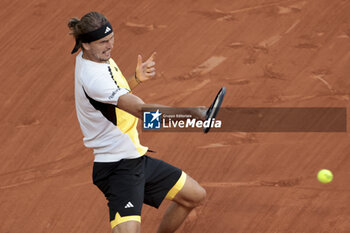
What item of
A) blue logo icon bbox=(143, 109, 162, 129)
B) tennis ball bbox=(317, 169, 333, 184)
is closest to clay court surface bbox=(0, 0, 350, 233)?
tennis ball bbox=(317, 169, 333, 184)

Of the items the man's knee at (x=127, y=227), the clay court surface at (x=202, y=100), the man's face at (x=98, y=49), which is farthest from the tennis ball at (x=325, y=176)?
the man's face at (x=98, y=49)

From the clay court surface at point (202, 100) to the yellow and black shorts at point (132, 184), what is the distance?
1085 mm

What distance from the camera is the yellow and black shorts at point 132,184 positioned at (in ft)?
17.1

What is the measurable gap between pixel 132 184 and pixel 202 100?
2.84 metres

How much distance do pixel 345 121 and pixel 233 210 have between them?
1.86 m

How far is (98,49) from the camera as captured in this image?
5137mm

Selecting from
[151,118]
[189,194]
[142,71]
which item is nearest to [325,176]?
[189,194]

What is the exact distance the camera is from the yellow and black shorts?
5.21 meters

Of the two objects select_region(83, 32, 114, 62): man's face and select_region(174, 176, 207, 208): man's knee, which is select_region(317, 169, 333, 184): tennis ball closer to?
select_region(174, 176, 207, 208): man's knee

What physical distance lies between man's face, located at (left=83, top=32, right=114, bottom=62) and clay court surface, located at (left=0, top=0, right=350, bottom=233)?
7.04 feet

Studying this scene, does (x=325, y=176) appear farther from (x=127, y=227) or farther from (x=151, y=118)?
(x=151, y=118)

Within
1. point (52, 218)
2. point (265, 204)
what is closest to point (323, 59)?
point (265, 204)

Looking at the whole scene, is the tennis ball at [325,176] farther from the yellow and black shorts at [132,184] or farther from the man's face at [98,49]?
the man's face at [98,49]

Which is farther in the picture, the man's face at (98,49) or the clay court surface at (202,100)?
the clay court surface at (202,100)
